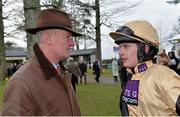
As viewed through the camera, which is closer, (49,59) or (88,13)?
(49,59)

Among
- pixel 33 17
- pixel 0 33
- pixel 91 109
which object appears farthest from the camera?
pixel 0 33

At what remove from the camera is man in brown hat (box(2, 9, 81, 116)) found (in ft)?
10.5

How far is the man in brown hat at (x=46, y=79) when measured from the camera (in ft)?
10.5

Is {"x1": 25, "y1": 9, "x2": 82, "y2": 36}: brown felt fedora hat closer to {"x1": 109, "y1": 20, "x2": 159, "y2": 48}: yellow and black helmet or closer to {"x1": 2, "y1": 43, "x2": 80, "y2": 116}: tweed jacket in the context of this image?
{"x1": 2, "y1": 43, "x2": 80, "y2": 116}: tweed jacket

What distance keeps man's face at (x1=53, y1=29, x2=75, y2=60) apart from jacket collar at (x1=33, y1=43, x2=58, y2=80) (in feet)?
0.43

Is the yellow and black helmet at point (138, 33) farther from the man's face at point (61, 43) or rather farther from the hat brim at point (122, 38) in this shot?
the man's face at point (61, 43)

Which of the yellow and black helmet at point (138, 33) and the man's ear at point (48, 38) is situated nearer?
the yellow and black helmet at point (138, 33)

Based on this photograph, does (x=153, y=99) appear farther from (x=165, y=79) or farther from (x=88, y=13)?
(x=88, y=13)

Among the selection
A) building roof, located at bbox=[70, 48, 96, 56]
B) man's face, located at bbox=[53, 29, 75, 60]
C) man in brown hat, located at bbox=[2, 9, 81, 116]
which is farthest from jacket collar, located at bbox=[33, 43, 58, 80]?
building roof, located at bbox=[70, 48, 96, 56]

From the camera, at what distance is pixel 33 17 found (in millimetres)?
7797

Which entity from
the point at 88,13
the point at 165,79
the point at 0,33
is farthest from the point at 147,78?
the point at 88,13

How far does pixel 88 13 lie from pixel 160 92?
3602 cm

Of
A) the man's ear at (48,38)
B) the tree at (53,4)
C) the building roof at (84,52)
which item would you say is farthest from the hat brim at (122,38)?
the building roof at (84,52)

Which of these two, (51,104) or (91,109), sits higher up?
(51,104)
